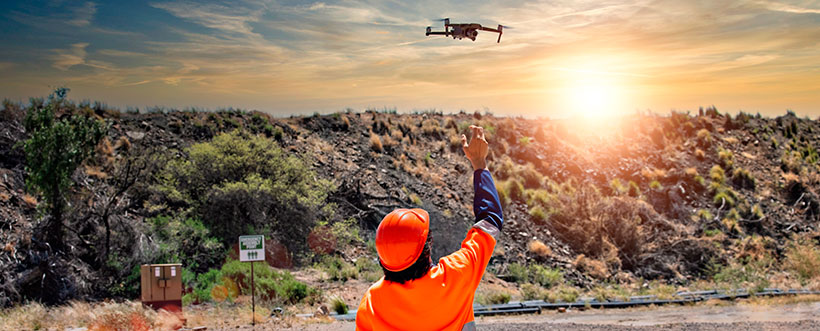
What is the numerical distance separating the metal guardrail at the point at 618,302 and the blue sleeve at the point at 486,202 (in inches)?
454

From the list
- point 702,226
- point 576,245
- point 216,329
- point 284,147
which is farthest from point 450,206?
point 216,329

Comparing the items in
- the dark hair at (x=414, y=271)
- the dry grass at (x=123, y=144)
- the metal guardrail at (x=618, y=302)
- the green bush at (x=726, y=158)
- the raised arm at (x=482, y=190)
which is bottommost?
the metal guardrail at (x=618, y=302)

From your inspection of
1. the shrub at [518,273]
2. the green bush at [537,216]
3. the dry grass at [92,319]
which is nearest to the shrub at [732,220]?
the green bush at [537,216]

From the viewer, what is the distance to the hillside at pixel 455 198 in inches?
708

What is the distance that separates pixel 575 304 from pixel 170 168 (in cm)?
1332

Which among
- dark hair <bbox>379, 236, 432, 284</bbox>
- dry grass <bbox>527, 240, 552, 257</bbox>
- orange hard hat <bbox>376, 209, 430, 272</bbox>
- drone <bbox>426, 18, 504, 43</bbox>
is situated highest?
drone <bbox>426, 18, 504, 43</bbox>

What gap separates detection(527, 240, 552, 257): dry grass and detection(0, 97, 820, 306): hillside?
9 cm

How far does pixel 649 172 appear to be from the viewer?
31828mm

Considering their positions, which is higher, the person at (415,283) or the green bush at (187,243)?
the person at (415,283)

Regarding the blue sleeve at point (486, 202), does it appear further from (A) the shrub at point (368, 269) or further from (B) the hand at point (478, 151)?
(A) the shrub at point (368, 269)

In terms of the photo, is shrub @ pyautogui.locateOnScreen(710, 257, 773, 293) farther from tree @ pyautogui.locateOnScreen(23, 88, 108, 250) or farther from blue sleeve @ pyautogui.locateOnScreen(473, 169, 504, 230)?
tree @ pyautogui.locateOnScreen(23, 88, 108, 250)

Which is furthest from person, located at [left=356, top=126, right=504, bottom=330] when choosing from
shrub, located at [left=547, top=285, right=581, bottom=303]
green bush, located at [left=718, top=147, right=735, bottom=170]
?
green bush, located at [left=718, top=147, right=735, bottom=170]

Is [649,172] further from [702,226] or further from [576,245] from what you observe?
[576,245]

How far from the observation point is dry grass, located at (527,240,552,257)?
23391mm
